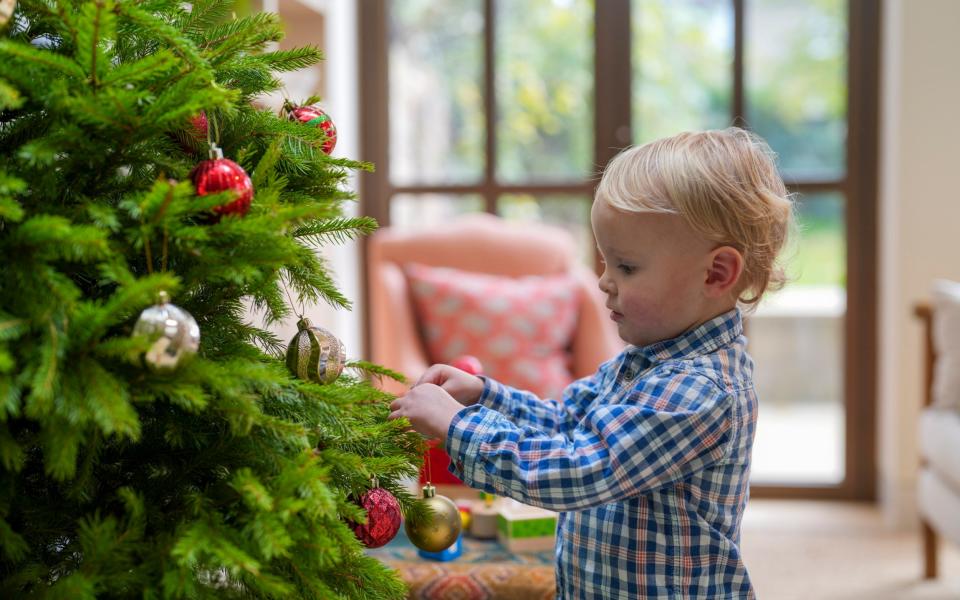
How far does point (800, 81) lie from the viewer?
10.5 feet

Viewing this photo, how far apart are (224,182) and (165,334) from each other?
5.5 inches

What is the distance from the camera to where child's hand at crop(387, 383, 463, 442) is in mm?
1002

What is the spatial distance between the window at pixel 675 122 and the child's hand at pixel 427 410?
224cm

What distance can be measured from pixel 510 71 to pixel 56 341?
274 cm

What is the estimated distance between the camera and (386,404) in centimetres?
101

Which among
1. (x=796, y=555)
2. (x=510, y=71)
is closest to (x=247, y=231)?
(x=796, y=555)

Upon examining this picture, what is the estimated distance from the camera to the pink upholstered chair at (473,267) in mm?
2662

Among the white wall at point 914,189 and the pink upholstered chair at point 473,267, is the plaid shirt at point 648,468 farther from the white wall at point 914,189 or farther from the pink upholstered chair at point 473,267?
the white wall at point 914,189

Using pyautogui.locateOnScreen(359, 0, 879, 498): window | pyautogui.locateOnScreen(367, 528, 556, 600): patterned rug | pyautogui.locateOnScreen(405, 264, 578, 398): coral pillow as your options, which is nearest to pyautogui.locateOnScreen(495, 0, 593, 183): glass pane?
pyautogui.locateOnScreen(359, 0, 879, 498): window

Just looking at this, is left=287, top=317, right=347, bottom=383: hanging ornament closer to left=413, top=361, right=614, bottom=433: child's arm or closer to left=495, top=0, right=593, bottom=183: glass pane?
left=413, top=361, right=614, bottom=433: child's arm

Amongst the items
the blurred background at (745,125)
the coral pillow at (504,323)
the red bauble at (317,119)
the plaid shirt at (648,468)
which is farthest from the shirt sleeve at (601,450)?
the blurred background at (745,125)

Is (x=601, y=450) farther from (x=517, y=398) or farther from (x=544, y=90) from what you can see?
(x=544, y=90)

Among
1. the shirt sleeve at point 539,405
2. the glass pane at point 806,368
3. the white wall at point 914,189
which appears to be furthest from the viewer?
the glass pane at point 806,368

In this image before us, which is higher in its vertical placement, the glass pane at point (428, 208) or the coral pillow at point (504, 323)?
the glass pane at point (428, 208)
